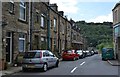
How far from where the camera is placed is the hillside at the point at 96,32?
91.9m

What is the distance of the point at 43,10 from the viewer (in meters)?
33.1

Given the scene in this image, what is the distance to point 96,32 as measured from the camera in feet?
309

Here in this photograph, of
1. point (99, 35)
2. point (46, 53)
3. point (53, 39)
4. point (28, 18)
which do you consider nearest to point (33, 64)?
point (46, 53)

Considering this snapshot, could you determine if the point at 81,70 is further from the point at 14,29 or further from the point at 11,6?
the point at 11,6

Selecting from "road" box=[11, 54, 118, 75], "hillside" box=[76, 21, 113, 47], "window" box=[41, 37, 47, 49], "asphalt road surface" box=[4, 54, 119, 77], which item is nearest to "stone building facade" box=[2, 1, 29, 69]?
"asphalt road surface" box=[4, 54, 119, 77]

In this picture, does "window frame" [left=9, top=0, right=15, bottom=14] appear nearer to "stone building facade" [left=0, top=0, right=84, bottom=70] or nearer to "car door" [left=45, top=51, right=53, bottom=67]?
"stone building facade" [left=0, top=0, right=84, bottom=70]

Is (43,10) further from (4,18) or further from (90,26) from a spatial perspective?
(90,26)

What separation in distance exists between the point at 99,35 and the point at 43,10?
62.2m

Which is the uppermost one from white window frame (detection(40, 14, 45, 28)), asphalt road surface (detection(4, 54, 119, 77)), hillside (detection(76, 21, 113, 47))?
hillside (detection(76, 21, 113, 47))

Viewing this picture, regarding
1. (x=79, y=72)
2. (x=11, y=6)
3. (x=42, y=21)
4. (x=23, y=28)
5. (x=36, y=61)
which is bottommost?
(x=79, y=72)

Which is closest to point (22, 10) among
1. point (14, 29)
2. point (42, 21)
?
→ point (14, 29)

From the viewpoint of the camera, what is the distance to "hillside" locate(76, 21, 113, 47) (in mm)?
91875

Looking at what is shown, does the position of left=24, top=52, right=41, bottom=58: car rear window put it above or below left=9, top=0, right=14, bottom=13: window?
below

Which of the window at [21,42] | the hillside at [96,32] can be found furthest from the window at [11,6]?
the hillside at [96,32]
